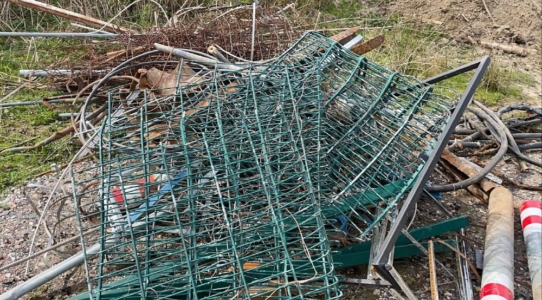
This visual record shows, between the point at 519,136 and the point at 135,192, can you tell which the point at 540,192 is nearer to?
the point at 519,136

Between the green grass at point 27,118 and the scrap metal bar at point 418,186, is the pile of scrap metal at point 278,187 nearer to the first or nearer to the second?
the scrap metal bar at point 418,186

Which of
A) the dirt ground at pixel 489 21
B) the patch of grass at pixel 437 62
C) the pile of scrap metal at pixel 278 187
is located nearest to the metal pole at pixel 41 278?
the pile of scrap metal at pixel 278 187

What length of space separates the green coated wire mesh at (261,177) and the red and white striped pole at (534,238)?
975 millimetres

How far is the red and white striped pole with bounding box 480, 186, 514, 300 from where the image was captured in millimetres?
2426

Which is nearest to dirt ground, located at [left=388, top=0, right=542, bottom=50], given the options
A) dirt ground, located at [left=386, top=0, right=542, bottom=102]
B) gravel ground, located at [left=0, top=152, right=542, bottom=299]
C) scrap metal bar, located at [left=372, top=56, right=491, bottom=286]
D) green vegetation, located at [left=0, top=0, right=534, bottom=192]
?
dirt ground, located at [left=386, top=0, right=542, bottom=102]

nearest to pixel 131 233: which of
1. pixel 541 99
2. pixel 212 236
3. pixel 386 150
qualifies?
pixel 212 236

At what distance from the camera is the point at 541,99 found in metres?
5.42

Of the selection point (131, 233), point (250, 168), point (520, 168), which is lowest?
point (520, 168)

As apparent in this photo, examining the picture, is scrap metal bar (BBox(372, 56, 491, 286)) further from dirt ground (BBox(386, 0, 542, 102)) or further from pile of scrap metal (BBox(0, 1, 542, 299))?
dirt ground (BBox(386, 0, 542, 102))

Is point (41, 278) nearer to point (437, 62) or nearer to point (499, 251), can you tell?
point (499, 251)

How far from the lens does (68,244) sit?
2879 millimetres

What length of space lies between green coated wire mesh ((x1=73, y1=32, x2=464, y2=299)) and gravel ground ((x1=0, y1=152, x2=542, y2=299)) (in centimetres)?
26

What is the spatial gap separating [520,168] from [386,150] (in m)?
2.16

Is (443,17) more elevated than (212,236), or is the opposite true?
(443,17)
